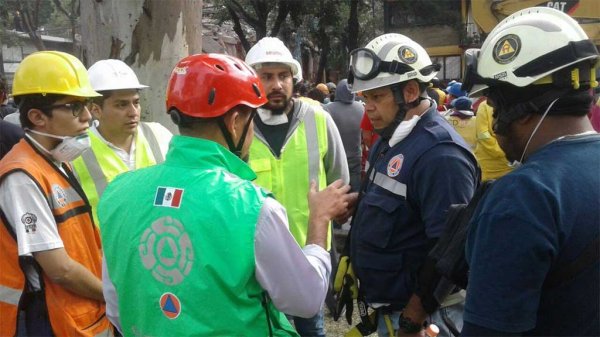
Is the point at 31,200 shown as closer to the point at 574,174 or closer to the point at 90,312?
the point at 90,312

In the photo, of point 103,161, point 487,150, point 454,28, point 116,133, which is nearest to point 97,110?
point 116,133

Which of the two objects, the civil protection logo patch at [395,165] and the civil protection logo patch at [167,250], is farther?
the civil protection logo patch at [395,165]

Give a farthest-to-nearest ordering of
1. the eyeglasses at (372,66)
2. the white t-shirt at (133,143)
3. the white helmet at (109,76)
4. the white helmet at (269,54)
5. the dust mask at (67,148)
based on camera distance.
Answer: the white helmet at (269,54) → the white t-shirt at (133,143) → the white helmet at (109,76) → the eyeglasses at (372,66) → the dust mask at (67,148)

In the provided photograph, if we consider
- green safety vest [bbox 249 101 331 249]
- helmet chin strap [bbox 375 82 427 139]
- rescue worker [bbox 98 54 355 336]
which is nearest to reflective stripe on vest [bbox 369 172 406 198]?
helmet chin strap [bbox 375 82 427 139]

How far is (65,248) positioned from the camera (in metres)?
3.07

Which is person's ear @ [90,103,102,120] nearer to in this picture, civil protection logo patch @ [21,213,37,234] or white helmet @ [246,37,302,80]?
white helmet @ [246,37,302,80]

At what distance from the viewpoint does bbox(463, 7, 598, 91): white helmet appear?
1.91 meters

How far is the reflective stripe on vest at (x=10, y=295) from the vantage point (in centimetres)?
300

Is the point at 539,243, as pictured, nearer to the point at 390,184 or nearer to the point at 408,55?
the point at 390,184

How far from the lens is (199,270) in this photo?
2102mm

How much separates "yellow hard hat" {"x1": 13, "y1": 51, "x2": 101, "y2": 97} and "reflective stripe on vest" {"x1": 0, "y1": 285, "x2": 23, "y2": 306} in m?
0.96

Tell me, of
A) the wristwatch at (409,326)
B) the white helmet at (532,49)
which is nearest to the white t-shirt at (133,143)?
the wristwatch at (409,326)

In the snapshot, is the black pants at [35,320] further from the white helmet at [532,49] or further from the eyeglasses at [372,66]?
the white helmet at [532,49]

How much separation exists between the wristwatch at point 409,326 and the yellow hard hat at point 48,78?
1.93m
